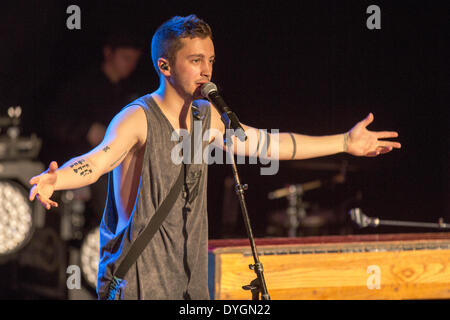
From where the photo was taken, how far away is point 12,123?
16.2 feet

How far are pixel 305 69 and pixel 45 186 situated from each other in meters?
3.96

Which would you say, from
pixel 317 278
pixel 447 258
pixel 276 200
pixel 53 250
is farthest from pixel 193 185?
pixel 276 200

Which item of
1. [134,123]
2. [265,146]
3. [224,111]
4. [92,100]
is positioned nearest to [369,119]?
[265,146]

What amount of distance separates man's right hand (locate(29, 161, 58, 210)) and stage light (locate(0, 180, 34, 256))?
2962mm

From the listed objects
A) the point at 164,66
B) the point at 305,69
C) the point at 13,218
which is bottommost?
the point at 13,218

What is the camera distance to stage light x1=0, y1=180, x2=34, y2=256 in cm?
481

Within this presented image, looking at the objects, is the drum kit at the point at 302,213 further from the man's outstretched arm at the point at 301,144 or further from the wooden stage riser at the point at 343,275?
the man's outstretched arm at the point at 301,144

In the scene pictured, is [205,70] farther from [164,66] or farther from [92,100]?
[92,100]

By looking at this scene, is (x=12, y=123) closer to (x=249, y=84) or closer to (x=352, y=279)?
(x=249, y=84)

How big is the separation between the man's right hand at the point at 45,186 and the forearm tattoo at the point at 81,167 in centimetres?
9

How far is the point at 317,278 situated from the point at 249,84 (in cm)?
284

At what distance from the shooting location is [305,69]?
18.3ft

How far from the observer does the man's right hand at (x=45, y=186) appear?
6.51 feet

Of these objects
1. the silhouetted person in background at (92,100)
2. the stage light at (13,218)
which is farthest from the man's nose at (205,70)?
the stage light at (13,218)
